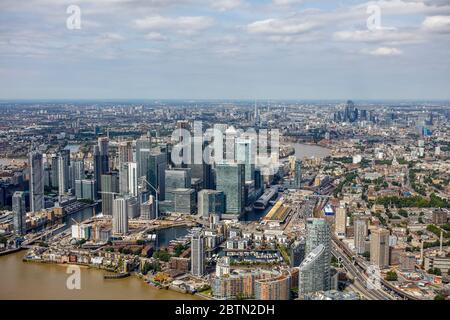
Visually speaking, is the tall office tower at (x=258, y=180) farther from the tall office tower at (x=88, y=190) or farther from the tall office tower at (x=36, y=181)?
the tall office tower at (x=36, y=181)

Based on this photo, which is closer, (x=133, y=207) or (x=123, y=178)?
(x=133, y=207)

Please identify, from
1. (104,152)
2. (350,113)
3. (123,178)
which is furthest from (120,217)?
(350,113)

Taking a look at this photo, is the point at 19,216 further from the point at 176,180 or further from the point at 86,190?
the point at 176,180

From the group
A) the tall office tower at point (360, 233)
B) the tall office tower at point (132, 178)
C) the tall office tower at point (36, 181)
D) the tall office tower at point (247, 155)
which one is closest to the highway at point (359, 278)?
the tall office tower at point (360, 233)

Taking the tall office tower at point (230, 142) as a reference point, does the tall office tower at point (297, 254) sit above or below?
below

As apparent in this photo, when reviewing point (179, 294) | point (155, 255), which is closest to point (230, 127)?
point (155, 255)

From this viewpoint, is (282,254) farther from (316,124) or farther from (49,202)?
(316,124)

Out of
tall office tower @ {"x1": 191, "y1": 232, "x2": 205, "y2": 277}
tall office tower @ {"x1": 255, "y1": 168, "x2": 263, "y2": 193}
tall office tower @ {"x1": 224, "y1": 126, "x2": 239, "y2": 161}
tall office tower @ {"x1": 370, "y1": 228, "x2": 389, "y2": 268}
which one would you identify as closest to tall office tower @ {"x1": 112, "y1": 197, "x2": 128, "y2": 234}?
tall office tower @ {"x1": 191, "y1": 232, "x2": 205, "y2": 277}
